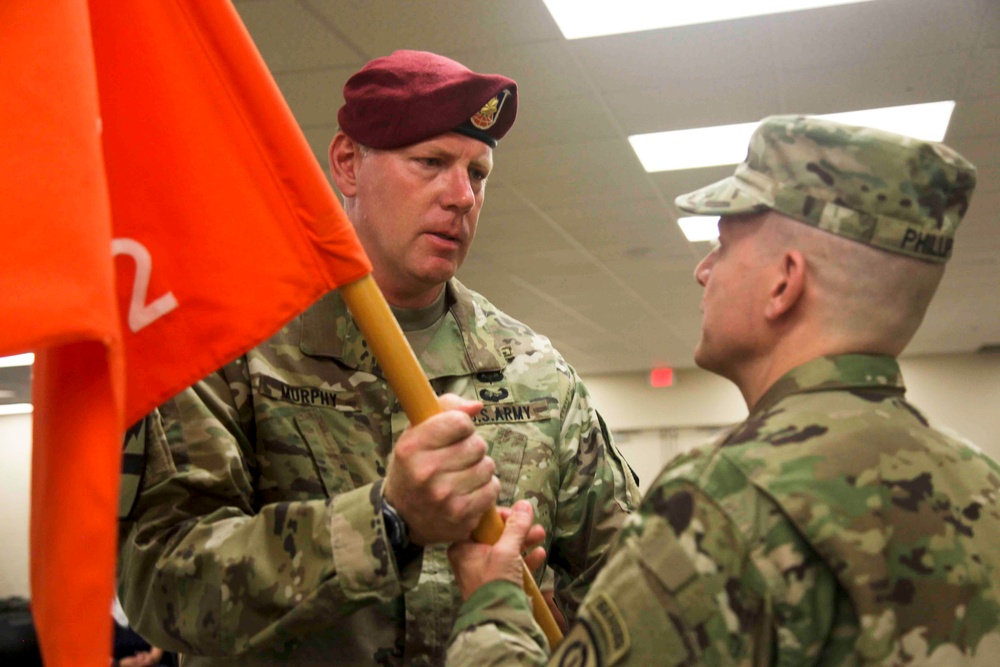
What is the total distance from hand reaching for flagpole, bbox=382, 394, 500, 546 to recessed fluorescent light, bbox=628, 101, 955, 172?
12.1 ft

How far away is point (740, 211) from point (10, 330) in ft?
2.51

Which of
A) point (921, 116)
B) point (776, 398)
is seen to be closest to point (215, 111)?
point (776, 398)

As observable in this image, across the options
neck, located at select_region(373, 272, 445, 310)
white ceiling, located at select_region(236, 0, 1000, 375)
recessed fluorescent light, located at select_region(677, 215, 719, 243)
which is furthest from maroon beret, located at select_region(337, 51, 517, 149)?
recessed fluorescent light, located at select_region(677, 215, 719, 243)

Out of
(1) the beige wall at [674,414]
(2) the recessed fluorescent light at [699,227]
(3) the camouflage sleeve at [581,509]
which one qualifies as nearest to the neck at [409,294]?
(3) the camouflage sleeve at [581,509]

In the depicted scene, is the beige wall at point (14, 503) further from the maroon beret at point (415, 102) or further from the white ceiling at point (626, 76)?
the maroon beret at point (415, 102)

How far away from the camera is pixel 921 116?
455cm

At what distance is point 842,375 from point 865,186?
0.21m

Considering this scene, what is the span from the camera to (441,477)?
113 centimetres

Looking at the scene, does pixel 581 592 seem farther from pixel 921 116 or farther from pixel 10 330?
pixel 921 116

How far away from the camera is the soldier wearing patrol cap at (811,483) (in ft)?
3.08

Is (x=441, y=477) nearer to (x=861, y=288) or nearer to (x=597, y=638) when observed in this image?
(x=597, y=638)

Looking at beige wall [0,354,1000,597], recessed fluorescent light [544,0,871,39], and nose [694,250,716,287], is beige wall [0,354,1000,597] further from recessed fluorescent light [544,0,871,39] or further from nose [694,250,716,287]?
nose [694,250,716,287]

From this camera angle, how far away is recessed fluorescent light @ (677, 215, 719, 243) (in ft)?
21.2

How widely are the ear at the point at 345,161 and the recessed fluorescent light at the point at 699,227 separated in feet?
15.9
